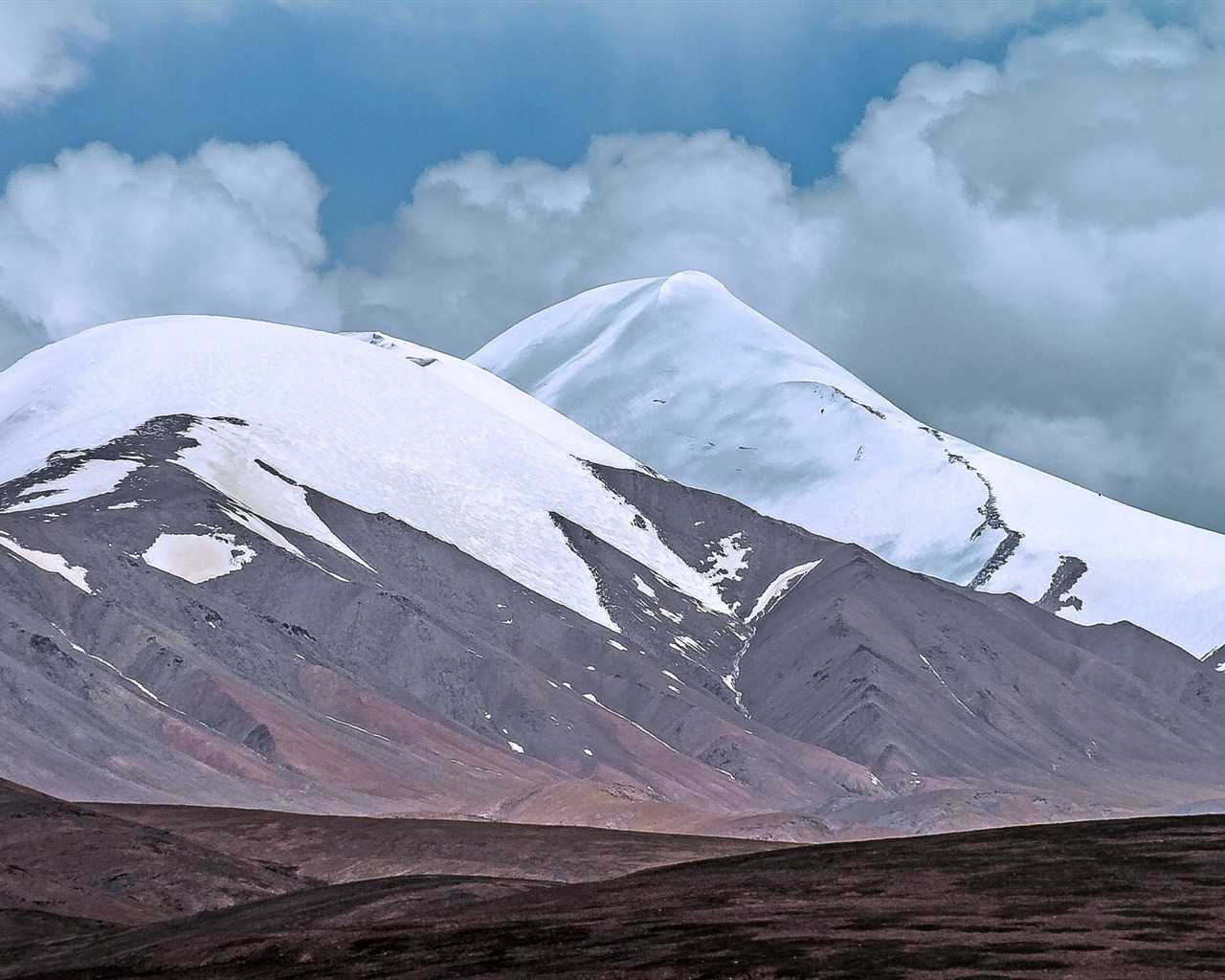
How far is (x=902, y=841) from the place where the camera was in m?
76.7

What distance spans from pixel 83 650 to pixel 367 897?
10889cm

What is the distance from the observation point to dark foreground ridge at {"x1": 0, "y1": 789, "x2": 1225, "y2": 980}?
163 feet

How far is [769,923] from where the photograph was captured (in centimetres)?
5681

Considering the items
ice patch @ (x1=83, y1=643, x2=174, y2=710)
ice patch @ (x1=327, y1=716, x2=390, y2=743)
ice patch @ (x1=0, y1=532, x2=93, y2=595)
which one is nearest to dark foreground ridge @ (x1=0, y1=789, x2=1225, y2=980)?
ice patch @ (x1=83, y1=643, x2=174, y2=710)

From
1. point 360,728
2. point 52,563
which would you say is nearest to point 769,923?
point 360,728

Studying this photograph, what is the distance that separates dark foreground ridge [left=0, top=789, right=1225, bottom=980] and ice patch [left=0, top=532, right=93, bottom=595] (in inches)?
4226

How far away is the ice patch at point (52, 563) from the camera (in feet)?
602

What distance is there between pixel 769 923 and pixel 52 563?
5593 inches

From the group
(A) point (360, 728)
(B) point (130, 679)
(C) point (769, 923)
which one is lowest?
(C) point (769, 923)

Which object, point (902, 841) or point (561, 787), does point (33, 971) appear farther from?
point (561, 787)

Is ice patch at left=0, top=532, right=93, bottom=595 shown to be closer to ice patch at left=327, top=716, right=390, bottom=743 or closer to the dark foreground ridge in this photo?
ice patch at left=327, top=716, right=390, bottom=743

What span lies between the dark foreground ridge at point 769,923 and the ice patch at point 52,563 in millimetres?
107339

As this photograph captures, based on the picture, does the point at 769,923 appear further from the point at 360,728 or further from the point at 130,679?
the point at 360,728

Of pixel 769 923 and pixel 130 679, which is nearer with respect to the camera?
pixel 769 923
